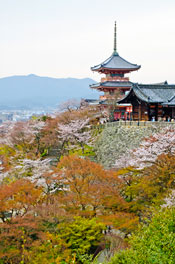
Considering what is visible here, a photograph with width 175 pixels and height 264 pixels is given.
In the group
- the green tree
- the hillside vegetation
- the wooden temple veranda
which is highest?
the wooden temple veranda

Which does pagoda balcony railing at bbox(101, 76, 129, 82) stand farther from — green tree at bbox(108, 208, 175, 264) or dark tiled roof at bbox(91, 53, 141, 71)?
green tree at bbox(108, 208, 175, 264)

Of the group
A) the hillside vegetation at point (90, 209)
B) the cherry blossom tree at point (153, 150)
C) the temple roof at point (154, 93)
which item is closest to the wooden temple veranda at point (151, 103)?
the temple roof at point (154, 93)

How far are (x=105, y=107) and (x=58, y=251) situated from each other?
2611 centimetres

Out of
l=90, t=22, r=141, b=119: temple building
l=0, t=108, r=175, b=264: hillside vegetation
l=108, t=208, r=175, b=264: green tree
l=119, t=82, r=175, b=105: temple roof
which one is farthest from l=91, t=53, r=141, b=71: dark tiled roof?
l=108, t=208, r=175, b=264: green tree

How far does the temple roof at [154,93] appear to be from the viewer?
28.9 metres

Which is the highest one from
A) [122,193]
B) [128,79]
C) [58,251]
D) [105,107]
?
[128,79]

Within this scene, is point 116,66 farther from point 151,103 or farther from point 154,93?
point 151,103

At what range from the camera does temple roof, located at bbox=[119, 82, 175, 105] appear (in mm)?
28878

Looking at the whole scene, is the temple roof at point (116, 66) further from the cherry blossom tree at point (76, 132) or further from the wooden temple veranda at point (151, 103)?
the wooden temple veranda at point (151, 103)

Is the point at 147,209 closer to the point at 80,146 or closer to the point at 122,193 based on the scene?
the point at 122,193

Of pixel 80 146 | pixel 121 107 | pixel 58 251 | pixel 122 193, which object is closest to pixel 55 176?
pixel 122 193

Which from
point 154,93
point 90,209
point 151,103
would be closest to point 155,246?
point 90,209

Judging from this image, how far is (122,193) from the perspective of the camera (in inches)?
855

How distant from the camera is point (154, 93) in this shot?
98.9 ft
